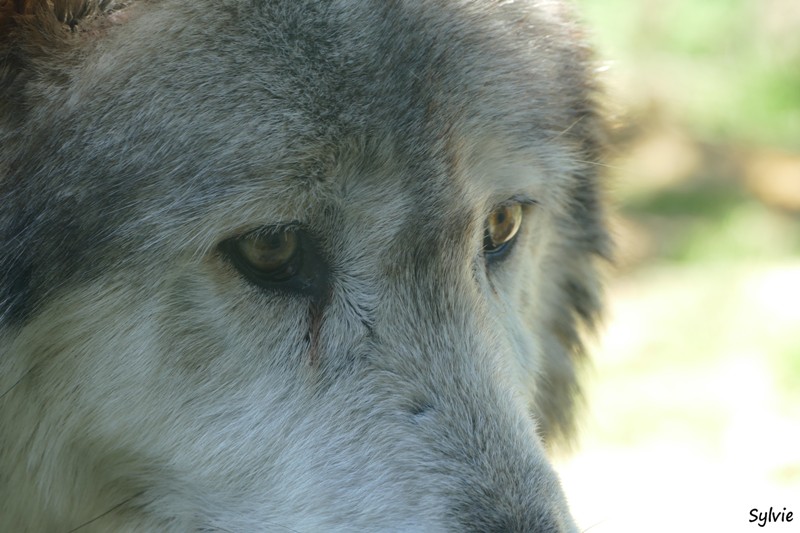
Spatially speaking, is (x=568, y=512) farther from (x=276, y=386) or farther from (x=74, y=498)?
(x=74, y=498)

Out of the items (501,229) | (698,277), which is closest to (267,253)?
(501,229)

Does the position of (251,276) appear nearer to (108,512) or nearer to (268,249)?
(268,249)

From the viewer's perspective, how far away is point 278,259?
255 centimetres

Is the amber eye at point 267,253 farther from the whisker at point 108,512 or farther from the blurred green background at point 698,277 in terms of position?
the blurred green background at point 698,277

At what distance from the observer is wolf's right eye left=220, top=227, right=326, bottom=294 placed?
253 cm

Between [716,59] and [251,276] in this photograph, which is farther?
[716,59]

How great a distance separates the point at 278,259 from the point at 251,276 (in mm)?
76

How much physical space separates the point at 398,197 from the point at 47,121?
32.4 inches

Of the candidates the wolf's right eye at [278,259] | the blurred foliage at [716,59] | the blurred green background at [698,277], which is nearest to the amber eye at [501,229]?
the wolf's right eye at [278,259]

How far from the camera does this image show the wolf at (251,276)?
245 cm

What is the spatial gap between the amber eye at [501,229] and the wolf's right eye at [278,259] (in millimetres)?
603

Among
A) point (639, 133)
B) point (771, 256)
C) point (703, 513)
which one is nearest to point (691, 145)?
point (639, 133)

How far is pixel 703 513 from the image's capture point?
16.5 ft

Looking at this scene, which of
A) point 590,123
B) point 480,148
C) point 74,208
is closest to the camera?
point 74,208
